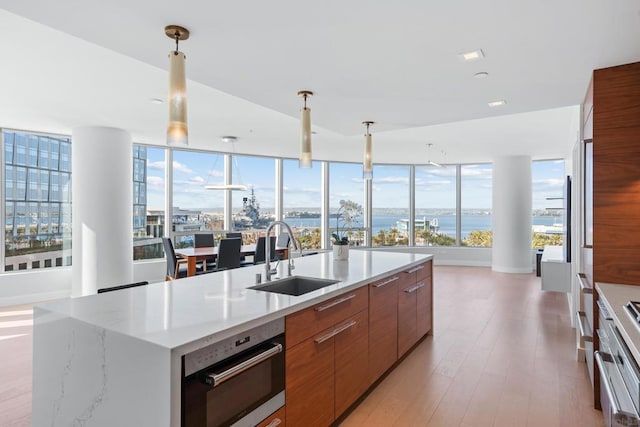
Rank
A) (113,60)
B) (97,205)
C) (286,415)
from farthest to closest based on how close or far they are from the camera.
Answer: (97,205), (113,60), (286,415)

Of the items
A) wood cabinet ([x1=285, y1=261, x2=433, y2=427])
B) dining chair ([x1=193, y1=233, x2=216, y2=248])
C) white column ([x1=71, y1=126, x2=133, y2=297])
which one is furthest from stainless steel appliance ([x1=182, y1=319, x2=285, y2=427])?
dining chair ([x1=193, y1=233, x2=216, y2=248])

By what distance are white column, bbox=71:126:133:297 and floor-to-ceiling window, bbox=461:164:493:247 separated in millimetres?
7742

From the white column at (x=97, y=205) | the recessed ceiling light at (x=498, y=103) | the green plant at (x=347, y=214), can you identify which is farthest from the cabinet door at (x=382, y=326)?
the green plant at (x=347, y=214)

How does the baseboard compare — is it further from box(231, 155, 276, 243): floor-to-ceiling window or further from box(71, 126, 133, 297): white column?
box(231, 155, 276, 243): floor-to-ceiling window

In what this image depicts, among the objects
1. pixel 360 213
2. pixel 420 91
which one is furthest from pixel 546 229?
pixel 420 91

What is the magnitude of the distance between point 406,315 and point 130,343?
246 cm

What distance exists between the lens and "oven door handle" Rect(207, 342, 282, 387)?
1.36 meters

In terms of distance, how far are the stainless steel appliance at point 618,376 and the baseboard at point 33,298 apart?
6721 mm

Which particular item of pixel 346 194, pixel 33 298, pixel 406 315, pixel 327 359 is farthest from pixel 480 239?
pixel 33 298

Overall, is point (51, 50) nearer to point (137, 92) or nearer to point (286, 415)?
point (137, 92)

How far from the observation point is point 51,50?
2.81 meters

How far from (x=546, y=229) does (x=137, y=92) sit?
889 centimetres

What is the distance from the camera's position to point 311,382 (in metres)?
1.97

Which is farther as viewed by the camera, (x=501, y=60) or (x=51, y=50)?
(x=51, y=50)
